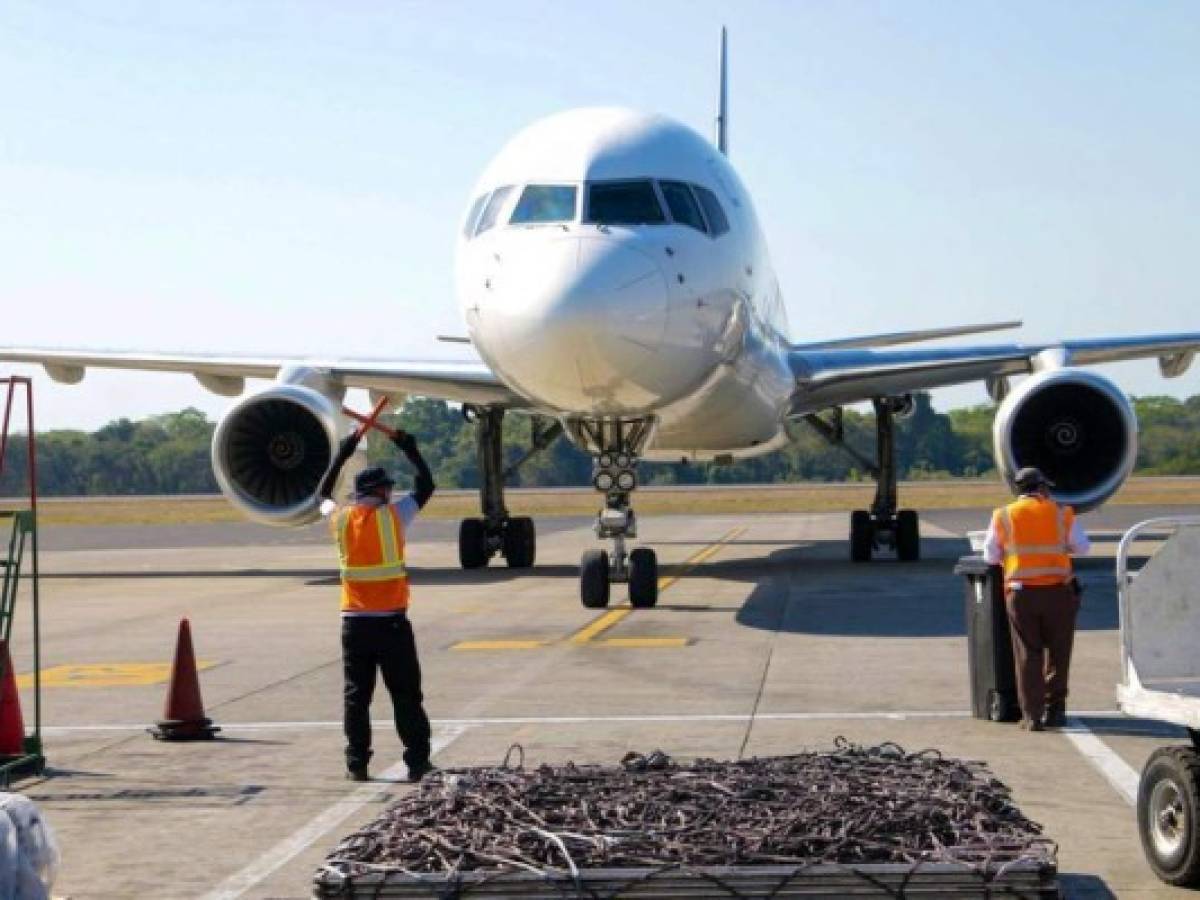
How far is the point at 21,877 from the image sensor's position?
5375mm

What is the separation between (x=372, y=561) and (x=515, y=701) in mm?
2512

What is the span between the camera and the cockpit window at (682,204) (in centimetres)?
1853

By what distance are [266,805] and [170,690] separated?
242 centimetres

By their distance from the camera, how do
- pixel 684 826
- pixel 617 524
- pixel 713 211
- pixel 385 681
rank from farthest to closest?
pixel 713 211, pixel 617 524, pixel 385 681, pixel 684 826

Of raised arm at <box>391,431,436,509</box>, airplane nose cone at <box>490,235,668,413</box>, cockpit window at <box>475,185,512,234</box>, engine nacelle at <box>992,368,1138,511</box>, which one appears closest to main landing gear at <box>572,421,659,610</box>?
airplane nose cone at <box>490,235,668,413</box>

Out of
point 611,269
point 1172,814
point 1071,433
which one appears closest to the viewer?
point 1172,814

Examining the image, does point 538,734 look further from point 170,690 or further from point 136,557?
point 136,557

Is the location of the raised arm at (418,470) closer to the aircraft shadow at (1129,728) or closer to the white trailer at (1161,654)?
the aircraft shadow at (1129,728)

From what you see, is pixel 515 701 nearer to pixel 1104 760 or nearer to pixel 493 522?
pixel 1104 760

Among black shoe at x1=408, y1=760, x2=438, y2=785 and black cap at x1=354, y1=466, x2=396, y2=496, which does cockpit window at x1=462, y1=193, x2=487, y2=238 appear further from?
black shoe at x1=408, y1=760, x2=438, y2=785

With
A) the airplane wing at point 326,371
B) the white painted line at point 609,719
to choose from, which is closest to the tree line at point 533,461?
the airplane wing at point 326,371

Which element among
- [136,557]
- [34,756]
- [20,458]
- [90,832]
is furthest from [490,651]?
[20,458]

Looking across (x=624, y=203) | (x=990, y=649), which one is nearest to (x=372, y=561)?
(x=990, y=649)

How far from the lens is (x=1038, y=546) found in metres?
11.1
